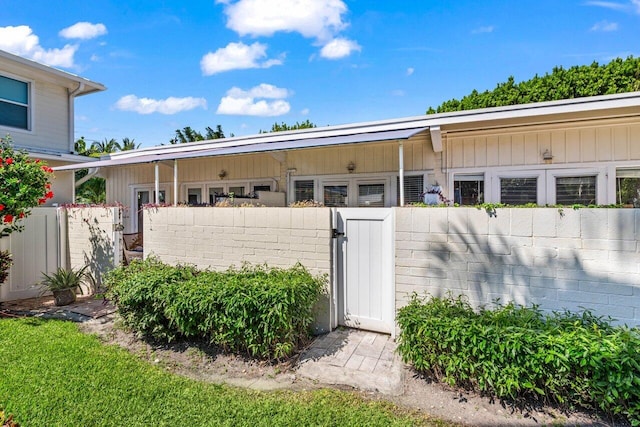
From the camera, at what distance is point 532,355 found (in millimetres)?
2830

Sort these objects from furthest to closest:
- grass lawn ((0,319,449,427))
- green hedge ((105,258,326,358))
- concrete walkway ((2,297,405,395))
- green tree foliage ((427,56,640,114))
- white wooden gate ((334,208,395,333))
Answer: green tree foliage ((427,56,640,114))
white wooden gate ((334,208,395,333))
green hedge ((105,258,326,358))
concrete walkway ((2,297,405,395))
grass lawn ((0,319,449,427))

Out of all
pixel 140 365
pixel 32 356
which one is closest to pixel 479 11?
pixel 140 365

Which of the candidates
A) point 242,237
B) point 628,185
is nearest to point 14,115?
point 242,237

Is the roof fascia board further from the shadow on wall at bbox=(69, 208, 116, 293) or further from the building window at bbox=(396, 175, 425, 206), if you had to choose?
the building window at bbox=(396, 175, 425, 206)

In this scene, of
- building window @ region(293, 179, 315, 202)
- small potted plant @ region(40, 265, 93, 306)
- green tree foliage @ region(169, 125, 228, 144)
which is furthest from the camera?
green tree foliage @ region(169, 125, 228, 144)

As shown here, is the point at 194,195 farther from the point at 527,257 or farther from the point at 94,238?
the point at 527,257

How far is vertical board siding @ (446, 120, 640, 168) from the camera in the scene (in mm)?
5512

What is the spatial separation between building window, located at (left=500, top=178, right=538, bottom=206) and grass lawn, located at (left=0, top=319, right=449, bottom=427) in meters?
4.93

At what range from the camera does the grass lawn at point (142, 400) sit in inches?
112

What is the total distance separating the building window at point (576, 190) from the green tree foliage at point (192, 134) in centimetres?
2878

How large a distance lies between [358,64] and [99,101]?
1002 centimetres

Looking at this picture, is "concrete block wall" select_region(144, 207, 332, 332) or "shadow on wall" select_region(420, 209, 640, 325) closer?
"shadow on wall" select_region(420, 209, 640, 325)

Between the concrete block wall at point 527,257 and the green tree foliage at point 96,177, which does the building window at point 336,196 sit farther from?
the green tree foliage at point 96,177

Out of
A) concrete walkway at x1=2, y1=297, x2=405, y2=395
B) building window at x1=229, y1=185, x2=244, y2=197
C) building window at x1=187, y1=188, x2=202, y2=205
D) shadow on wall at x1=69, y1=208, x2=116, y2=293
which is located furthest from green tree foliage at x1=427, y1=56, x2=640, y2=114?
shadow on wall at x1=69, y1=208, x2=116, y2=293
